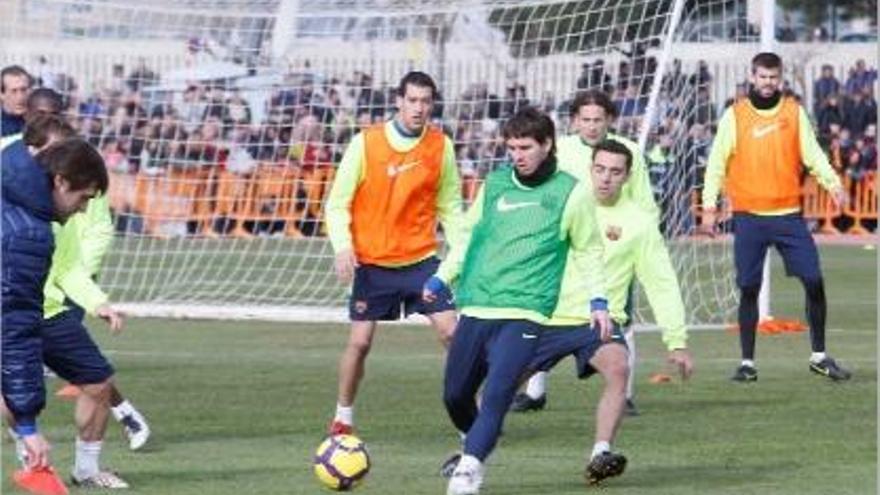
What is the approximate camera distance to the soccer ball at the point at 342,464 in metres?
12.4

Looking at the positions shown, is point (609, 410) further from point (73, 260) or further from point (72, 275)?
point (73, 260)

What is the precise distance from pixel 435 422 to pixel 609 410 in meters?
2.83

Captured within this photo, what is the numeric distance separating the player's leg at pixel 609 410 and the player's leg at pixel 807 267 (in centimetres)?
562

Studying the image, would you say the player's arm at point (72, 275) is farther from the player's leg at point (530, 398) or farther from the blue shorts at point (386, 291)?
the player's leg at point (530, 398)

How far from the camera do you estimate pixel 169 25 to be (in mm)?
28688

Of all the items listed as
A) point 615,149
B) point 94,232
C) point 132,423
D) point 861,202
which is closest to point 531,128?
point 615,149

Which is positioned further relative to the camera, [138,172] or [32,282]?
[138,172]

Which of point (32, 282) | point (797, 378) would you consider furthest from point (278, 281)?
point (32, 282)

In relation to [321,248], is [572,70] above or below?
above

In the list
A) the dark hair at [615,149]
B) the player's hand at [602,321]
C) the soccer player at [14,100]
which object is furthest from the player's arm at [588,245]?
the soccer player at [14,100]

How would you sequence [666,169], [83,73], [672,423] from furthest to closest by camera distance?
1. [83,73]
2. [666,169]
3. [672,423]

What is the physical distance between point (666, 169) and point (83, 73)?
14.5 meters

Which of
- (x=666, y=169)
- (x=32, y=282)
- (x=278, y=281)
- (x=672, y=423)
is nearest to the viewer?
(x=32, y=282)

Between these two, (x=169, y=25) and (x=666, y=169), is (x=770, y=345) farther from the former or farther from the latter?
(x=169, y=25)
